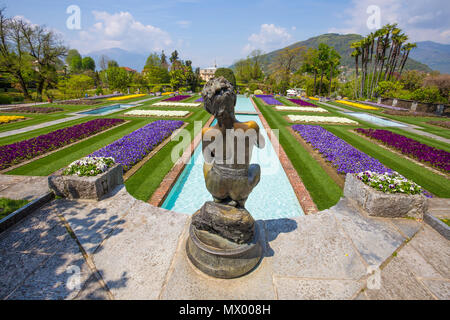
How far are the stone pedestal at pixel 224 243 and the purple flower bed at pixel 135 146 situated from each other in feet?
20.0

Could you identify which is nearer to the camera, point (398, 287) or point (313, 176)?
point (398, 287)

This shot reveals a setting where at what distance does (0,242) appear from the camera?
4.39 m

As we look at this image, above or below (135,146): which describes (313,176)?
below

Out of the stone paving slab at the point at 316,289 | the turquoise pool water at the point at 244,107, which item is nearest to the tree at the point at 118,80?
the turquoise pool water at the point at 244,107

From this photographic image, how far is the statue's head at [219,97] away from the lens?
3.14 meters

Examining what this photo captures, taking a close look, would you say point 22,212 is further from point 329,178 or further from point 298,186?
point 329,178

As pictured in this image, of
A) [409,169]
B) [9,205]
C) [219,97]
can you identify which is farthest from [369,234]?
[9,205]

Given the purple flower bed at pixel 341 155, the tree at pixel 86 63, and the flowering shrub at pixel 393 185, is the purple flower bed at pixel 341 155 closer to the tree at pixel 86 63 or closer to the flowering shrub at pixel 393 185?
the flowering shrub at pixel 393 185

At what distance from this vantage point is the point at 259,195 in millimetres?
7930

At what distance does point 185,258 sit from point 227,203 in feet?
4.72

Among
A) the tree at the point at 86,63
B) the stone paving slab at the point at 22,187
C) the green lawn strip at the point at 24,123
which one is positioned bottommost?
the stone paving slab at the point at 22,187

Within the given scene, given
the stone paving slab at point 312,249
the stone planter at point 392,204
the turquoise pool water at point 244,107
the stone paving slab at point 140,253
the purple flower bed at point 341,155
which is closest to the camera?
the stone paving slab at point 140,253
